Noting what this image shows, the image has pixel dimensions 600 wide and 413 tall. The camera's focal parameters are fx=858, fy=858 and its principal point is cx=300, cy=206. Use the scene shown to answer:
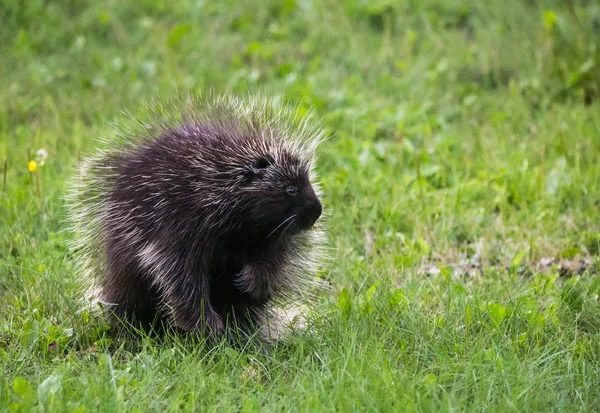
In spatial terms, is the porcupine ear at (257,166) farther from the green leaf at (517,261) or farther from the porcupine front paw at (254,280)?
the green leaf at (517,261)

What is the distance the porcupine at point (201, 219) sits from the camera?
167 inches

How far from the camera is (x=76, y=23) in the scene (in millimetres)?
9797

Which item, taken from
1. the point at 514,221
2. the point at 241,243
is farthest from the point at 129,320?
the point at 514,221

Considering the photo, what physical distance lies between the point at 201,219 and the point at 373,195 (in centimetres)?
259

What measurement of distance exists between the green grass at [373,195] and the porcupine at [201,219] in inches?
9.8

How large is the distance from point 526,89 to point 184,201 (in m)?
5.44

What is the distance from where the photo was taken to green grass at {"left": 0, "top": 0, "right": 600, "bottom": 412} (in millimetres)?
3936

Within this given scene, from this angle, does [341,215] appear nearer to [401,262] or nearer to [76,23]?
[401,262]

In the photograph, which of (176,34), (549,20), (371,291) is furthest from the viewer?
(176,34)

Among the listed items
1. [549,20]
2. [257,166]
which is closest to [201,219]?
[257,166]

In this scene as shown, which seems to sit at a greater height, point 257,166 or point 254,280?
point 257,166

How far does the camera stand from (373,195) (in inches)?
260

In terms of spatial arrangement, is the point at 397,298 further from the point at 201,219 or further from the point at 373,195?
the point at 373,195

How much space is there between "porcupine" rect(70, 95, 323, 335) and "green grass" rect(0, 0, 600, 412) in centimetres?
25
